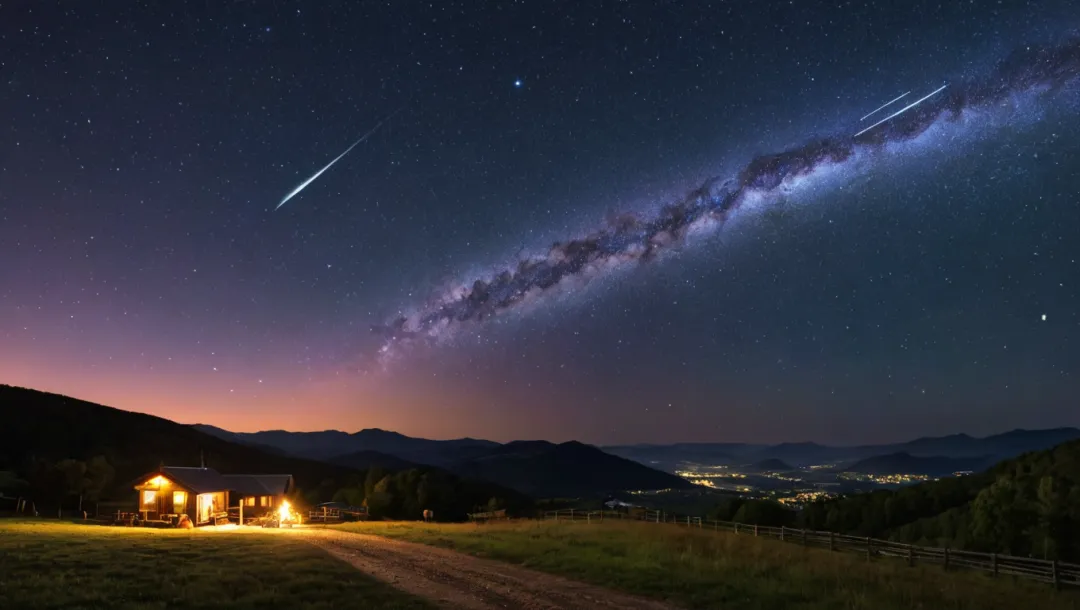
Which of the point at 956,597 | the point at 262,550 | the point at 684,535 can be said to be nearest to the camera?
the point at 956,597

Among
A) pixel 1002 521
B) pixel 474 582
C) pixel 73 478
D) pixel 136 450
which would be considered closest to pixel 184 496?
pixel 73 478

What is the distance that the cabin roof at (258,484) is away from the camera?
71631 mm

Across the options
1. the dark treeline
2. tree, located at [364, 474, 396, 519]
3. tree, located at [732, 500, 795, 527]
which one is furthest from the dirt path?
tree, located at [732, 500, 795, 527]

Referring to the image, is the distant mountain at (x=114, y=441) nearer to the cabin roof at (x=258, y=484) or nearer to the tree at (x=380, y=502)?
the tree at (x=380, y=502)

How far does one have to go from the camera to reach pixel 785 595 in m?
19.8

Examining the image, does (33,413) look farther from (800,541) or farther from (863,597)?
(863,597)

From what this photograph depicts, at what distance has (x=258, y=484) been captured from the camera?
75.1m

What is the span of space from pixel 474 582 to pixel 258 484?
5989 centimetres

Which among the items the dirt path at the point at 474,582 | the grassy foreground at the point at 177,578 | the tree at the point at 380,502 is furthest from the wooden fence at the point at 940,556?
the tree at the point at 380,502

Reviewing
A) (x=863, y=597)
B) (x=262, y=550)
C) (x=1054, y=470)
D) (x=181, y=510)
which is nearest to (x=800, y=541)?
(x=863, y=597)

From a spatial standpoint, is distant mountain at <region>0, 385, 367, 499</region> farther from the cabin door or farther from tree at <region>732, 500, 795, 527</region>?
tree at <region>732, 500, 795, 527</region>

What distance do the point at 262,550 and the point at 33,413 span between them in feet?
499

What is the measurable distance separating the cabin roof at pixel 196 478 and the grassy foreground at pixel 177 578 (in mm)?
25267

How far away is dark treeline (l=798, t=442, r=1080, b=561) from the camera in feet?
192
